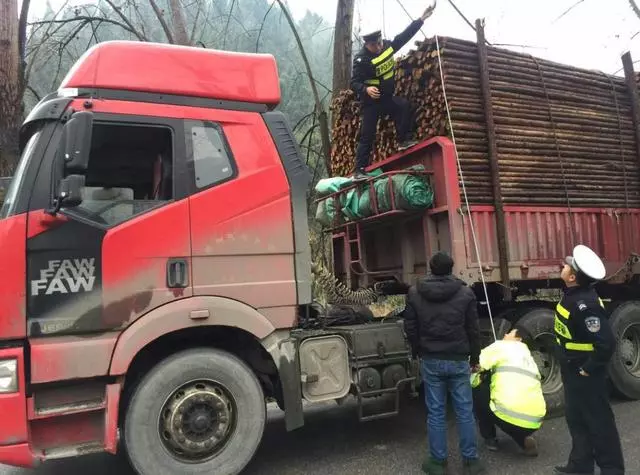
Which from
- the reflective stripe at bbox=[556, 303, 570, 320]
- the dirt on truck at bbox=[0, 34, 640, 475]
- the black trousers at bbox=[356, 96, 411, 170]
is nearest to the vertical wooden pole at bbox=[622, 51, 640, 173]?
the black trousers at bbox=[356, 96, 411, 170]

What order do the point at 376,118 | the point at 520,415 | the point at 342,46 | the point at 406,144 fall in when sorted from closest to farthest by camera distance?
the point at 520,415, the point at 406,144, the point at 376,118, the point at 342,46

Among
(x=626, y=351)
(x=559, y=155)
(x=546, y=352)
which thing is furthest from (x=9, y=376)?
(x=626, y=351)

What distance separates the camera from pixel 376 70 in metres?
5.91

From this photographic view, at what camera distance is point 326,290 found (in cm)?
564

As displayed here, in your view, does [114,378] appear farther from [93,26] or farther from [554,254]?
[93,26]

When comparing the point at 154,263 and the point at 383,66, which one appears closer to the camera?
the point at 154,263

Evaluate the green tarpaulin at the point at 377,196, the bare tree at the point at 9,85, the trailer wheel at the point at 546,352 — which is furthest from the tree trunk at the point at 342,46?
the trailer wheel at the point at 546,352

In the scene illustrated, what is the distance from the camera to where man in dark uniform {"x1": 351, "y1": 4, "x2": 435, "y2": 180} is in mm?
5785

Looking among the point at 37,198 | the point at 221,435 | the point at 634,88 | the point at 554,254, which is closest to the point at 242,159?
the point at 37,198

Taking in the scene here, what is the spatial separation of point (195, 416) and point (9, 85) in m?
5.59

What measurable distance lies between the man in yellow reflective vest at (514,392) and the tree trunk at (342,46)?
6645 millimetres

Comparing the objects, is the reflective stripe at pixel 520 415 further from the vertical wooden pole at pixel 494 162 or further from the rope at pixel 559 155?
the rope at pixel 559 155

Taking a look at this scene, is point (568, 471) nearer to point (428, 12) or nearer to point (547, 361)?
point (547, 361)

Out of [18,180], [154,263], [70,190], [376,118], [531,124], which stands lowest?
[154,263]
